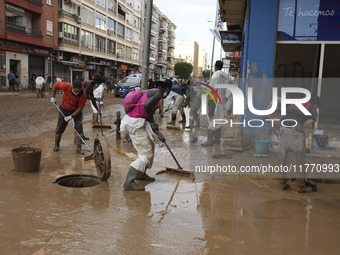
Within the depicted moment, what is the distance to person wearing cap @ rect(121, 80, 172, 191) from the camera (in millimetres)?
5273

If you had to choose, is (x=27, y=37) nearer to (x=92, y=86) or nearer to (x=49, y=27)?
(x=49, y=27)

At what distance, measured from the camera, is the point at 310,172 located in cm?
616

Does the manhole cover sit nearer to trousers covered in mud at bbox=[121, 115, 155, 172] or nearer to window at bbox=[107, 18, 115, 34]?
trousers covered in mud at bbox=[121, 115, 155, 172]

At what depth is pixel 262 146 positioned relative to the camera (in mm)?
7402

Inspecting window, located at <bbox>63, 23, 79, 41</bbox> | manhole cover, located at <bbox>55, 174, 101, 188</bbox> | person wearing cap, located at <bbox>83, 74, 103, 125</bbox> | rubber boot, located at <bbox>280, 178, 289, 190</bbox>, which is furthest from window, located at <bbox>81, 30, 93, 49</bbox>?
rubber boot, located at <bbox>280, 178, 289, 190</bbox>

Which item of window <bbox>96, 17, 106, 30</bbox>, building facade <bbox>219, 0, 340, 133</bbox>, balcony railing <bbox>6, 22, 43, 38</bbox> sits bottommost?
building facade <bbox>219, 0, 340, 133</bbox>

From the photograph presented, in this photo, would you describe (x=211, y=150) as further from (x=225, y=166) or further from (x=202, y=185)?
(x=202, y=185)

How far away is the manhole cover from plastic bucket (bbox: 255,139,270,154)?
3599 millimetres

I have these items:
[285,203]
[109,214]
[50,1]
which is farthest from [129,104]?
[50,1]

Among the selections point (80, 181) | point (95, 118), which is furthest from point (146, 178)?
point (95, 118)

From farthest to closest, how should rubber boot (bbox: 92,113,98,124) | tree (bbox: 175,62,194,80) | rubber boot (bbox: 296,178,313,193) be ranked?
tree (bbox: 175,62,194,80) < rubber boot (bbox: 92,113,98,124) < rubber boot (bbox: 296,178,313,193)

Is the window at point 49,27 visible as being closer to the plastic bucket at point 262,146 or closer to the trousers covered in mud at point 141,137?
the plastic bucket at point 262,146

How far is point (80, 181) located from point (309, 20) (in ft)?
21.4

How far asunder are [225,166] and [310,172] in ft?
5.27
